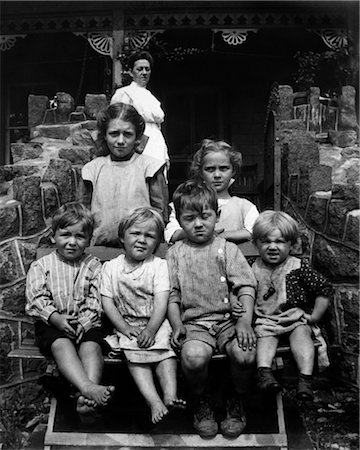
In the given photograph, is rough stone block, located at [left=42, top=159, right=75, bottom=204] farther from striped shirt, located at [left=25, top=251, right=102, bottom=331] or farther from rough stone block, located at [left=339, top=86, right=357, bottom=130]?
rough stone block, located at [left=339, top=86, right=357, bottom=130]

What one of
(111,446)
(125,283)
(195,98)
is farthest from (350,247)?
(195,98)

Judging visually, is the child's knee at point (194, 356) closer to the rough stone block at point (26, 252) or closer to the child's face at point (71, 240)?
the child's face at point (71, 240)

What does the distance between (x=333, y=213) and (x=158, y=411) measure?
221 cm

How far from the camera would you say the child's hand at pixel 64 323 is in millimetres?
3184

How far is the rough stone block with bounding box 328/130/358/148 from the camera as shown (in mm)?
6648

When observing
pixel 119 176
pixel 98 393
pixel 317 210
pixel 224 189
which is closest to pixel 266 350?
pixel 98 393

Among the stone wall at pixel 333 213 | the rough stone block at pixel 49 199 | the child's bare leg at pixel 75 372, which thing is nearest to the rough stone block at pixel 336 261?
the stone wall at pixel 333 213

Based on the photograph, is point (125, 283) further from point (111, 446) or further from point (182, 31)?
point (182, 31)

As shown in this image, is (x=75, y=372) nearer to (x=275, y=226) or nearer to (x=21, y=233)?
(x=275, y=226)

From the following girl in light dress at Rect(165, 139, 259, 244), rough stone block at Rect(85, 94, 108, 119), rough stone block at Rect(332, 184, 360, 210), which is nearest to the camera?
girl in light dress at Rect(165, 139, 259, 244)

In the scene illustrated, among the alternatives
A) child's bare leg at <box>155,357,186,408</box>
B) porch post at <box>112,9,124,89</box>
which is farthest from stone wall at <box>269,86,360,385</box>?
porch post at <box>112,9,124,89</box>

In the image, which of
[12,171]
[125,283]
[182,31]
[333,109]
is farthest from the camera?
[182,31]

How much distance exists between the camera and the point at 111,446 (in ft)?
10.7

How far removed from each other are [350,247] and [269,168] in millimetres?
2219
